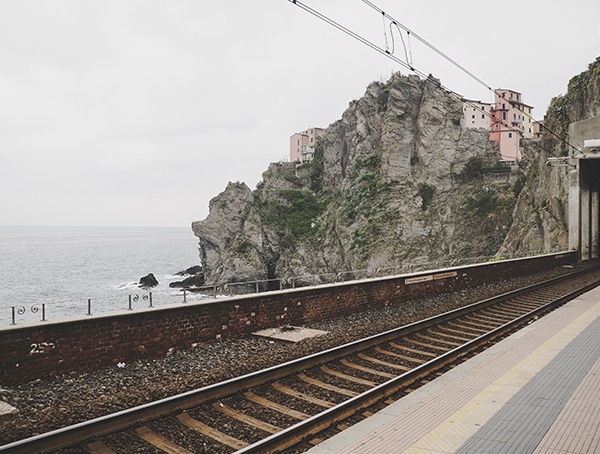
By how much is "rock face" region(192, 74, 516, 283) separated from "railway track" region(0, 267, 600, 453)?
67686mm

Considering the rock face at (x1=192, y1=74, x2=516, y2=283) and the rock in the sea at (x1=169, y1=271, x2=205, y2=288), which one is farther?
the rock in the sea at (x1=169, y1=271, x2=205, y2=288)

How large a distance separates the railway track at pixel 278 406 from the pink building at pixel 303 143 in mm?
114989

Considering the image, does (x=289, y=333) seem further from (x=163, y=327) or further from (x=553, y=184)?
(x=553, y=184)

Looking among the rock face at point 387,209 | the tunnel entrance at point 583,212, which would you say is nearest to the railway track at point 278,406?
the tunnel entrance at point 583,212

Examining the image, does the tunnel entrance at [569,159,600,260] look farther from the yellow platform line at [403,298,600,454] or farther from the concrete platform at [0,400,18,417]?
the concrete platform at [0,400,18,417]

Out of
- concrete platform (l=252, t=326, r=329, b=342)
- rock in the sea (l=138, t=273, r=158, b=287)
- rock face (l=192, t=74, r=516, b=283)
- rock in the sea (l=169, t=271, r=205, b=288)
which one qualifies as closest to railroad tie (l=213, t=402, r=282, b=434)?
concrete platform (l=252, t=326, r=329, b=342)

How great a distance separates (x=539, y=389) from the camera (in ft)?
22.8

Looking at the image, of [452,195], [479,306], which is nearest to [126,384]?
[479,306]

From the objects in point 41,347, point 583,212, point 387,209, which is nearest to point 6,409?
point 41,347

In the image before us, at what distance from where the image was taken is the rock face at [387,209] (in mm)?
78000

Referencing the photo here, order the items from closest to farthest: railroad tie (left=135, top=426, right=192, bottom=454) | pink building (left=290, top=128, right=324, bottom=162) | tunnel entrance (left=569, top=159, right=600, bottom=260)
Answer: railroad tie (left=135, top=426, right=192, bottom=454)
tunnel entrance (left=569, top=159, right=600, bottom=260)
pink building (left=290, top=128, right=324, bottom=162)

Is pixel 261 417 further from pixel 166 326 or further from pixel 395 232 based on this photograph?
pixel 395 232

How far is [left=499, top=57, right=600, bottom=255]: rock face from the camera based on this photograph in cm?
4328

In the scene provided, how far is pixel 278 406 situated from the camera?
7.00 metres
